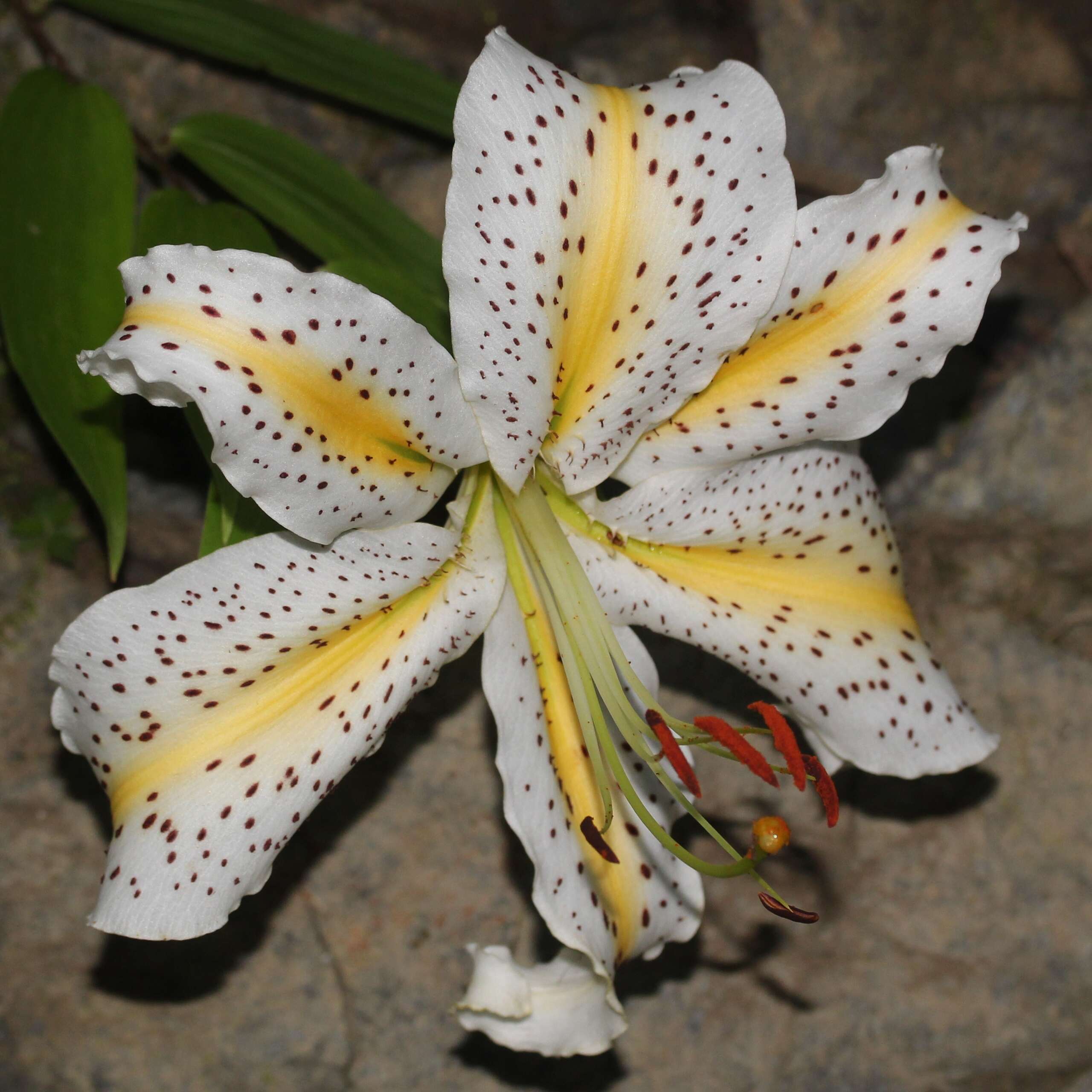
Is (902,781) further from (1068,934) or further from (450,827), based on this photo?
(450,827)

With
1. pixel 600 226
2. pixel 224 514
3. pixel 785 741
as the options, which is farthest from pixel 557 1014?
pixel 600 226

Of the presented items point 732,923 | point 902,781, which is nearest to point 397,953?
point 732,923

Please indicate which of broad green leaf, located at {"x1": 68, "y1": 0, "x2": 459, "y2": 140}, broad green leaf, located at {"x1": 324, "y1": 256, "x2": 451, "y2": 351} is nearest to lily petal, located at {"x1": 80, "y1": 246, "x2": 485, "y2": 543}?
broad green leaf, located at {"x1": 324, "y1": 256, "x2": 451, "y2": 351}

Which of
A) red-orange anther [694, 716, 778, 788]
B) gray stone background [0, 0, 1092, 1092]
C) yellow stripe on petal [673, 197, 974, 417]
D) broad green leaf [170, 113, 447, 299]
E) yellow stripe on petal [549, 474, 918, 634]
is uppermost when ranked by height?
yellow stripe on petal [673, 197, 974, 417]

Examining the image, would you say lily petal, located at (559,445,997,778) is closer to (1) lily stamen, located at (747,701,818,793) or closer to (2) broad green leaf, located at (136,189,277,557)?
(1) lily stamen, located at (747,701,818,793)

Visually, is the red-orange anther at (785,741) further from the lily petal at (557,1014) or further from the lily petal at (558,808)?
the lily petal at (557,1014)
